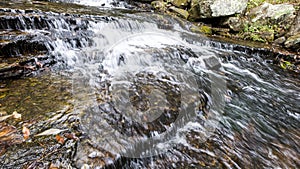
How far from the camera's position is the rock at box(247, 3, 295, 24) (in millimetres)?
8102

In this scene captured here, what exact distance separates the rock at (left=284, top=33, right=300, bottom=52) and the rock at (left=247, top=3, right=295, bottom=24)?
1.27m

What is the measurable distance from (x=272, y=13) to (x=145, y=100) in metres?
8.75

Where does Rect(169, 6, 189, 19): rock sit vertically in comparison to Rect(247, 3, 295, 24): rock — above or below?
below

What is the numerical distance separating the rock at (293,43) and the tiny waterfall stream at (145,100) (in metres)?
1.80

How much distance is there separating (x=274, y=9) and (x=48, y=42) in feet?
31.7

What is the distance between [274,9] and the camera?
8547 millimetres

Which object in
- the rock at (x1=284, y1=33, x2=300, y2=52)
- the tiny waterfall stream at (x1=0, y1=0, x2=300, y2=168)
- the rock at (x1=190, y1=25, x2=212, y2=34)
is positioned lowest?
the tiny waterfall stream at (x1=0, y1=0, x2=300, y2=168)

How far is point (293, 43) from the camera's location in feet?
23.0

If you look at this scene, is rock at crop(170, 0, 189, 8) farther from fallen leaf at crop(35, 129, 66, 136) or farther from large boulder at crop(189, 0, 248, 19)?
fallen leaf at crop(35, 129, 66, 136)

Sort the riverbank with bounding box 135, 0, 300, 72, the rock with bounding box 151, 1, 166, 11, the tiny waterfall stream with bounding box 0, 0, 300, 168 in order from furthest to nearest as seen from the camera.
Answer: the rock with bounding box 151, 1, 166, 11 → the riverbank with bounding box 135, 0, 300, 72 → the tiny waterfall stream with bounding box 0, 0, 300, 168

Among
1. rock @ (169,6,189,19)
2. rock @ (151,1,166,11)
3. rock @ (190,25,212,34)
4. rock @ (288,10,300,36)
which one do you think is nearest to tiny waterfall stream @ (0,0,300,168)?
rock @ (288,10,300,36)

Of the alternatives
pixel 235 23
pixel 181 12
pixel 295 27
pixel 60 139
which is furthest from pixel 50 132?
pixel 181 12

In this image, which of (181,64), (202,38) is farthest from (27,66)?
(202,38)

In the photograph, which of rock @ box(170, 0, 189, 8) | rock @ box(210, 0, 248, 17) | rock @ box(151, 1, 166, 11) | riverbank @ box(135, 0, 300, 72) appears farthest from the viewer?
rock @ box(151, 1, 166, 11)
